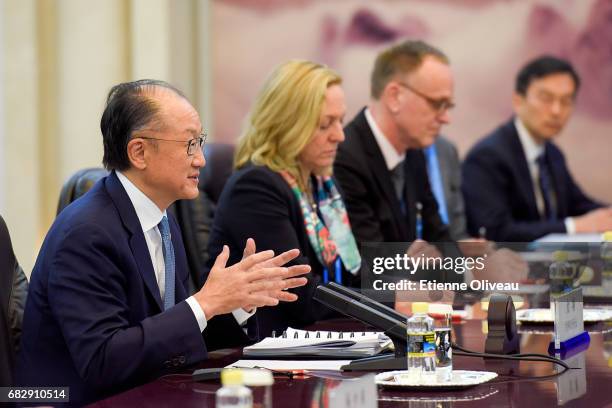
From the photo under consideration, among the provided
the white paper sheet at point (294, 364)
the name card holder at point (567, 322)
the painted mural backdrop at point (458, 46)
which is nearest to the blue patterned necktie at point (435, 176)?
the painted mural backdrop at point (458, 46)

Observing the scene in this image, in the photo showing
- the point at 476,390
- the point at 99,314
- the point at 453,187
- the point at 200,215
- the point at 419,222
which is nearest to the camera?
the point at 476,390

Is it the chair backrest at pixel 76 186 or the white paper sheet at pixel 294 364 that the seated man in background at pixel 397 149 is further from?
the white paper sheet at pixel 294 364

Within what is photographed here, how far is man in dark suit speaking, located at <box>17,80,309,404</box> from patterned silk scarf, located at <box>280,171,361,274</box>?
97 centimetres

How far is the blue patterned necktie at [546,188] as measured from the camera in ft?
19.4

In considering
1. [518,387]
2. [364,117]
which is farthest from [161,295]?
[364,117]

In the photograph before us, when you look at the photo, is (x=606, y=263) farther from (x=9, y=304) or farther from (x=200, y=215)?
(x=9, y=304)

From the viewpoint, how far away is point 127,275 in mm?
2508

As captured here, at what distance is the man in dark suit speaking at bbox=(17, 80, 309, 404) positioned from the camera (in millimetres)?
2367

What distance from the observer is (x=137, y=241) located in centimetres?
256

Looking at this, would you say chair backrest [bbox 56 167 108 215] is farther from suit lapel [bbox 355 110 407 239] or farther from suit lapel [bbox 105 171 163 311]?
suit lapel [bbox 355 110 407 239]

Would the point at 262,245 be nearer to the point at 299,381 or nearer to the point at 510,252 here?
the point at 510,252

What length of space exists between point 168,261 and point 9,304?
41 centimetres

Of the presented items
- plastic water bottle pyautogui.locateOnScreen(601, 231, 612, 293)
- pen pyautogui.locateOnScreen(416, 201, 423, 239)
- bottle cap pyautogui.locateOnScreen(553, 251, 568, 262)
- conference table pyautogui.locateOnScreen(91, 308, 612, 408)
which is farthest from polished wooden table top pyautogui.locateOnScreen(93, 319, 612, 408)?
pen pyautogui.locateOnScreen(416, 201, 423, 239)

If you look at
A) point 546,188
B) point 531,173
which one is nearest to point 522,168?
point 531,173
